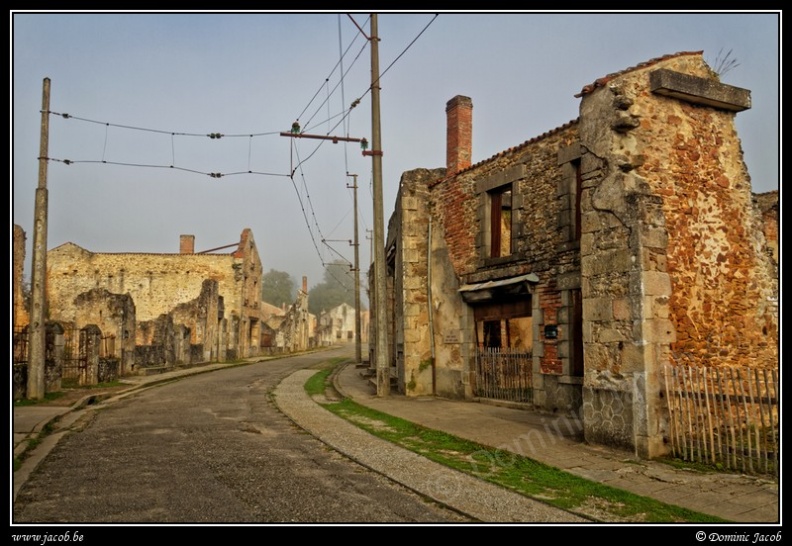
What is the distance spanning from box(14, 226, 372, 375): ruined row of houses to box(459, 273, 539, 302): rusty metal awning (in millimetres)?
15899

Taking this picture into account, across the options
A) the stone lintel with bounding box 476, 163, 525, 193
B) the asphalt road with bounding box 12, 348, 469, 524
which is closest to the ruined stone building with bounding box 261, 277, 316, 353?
the stone lintel with bounding box 476, 163, 525, 193

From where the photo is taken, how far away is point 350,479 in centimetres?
689

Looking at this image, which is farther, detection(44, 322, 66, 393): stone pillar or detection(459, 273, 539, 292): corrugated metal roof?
detection(44, 322, 66, 393): stone pillar

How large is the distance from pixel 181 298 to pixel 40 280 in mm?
25947

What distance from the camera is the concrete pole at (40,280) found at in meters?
14.4

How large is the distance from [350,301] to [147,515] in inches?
4515

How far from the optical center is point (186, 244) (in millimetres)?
44094

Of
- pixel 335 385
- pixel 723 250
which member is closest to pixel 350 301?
pixel 335 385

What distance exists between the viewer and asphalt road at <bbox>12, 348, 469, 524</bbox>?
5.50m

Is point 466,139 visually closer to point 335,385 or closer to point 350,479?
point 335,385

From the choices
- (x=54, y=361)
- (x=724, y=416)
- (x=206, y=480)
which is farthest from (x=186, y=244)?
(x=724, y=416)

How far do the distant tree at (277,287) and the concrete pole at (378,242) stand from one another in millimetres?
87785

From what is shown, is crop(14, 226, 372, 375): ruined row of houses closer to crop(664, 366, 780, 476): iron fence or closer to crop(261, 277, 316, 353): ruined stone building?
crop(261, 277, 316, 353): ruined stone building

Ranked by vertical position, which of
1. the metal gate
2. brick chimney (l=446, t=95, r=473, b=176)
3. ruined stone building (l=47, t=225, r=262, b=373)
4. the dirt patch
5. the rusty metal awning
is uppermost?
brick chimney (l=446, t=95, r=473, b=176)
